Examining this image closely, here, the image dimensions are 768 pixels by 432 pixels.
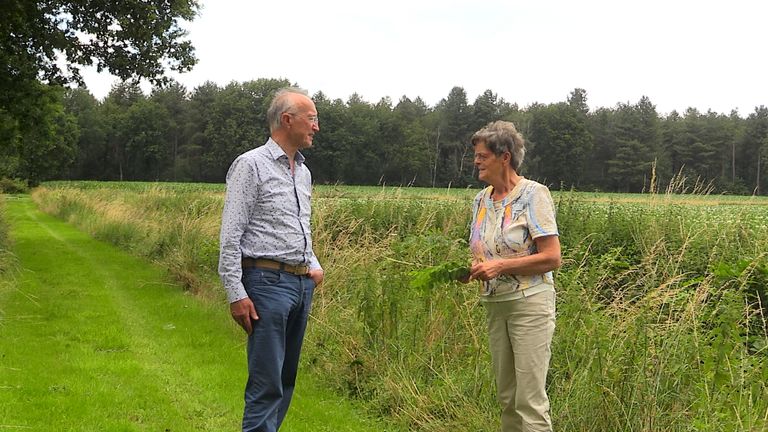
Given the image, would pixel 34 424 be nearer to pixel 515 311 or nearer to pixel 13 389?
pixel 13 389

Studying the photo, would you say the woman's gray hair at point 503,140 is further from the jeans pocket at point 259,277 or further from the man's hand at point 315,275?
the jeans pocket at point 259,277

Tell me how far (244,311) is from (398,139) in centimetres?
7607

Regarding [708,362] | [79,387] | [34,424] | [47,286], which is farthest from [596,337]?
[47,286]

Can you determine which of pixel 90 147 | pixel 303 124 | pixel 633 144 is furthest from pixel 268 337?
pixel 90 147

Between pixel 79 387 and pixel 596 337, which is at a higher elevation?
pixel 596 337

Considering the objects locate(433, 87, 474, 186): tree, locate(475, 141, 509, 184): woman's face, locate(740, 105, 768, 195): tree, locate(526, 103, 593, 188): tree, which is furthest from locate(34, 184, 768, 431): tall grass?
locate(740, 105, 768, 195): tree

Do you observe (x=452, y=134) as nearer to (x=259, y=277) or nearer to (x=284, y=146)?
(x=284, y=146)

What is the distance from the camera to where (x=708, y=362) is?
382 cm

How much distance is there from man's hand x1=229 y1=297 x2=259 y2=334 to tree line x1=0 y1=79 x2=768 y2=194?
5911 cm

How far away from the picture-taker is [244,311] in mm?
3604

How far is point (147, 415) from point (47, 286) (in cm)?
738

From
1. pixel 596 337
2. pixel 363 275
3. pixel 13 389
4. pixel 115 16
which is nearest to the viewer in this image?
pixel 596 337

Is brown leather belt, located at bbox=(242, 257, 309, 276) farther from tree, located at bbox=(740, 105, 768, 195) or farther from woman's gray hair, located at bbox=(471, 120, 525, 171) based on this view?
tree, located at bbox=(740, 105, 768, 195)

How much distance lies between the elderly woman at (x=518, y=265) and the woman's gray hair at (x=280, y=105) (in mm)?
1031
